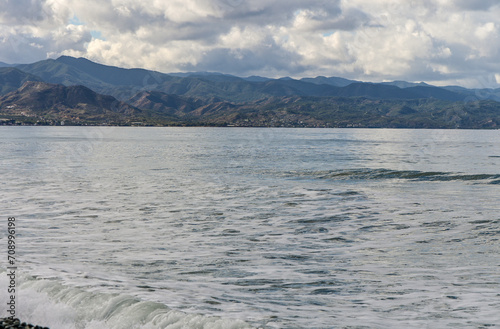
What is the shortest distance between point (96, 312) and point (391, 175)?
55.6 m

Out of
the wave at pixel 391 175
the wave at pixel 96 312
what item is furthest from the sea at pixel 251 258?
the wave at pixel 391 175

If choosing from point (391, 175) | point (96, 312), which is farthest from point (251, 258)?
point (391, 175)

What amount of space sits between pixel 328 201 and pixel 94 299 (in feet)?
93.9

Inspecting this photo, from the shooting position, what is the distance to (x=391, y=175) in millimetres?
66062

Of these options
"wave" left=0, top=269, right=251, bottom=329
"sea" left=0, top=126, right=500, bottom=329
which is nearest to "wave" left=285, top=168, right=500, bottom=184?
"sea" left=0, top=126, right=500, bottom=329

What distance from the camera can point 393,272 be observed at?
21.0m

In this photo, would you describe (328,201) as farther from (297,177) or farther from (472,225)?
(297,177)

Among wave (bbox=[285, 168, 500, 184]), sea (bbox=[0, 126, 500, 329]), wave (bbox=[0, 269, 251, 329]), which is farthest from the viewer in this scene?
wave (bbox=[285, 168, 500, 184])

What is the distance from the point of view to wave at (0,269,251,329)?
15.4 metres

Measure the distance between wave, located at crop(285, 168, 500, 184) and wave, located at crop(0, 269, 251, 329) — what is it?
48.2 meters

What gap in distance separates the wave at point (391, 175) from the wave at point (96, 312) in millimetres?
48209

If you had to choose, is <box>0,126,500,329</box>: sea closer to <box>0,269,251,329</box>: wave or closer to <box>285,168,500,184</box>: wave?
<box>0,269,251,329</box>: wave

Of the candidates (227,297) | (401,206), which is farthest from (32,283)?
(401,206)

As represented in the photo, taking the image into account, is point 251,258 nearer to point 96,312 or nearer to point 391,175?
point 96,312
